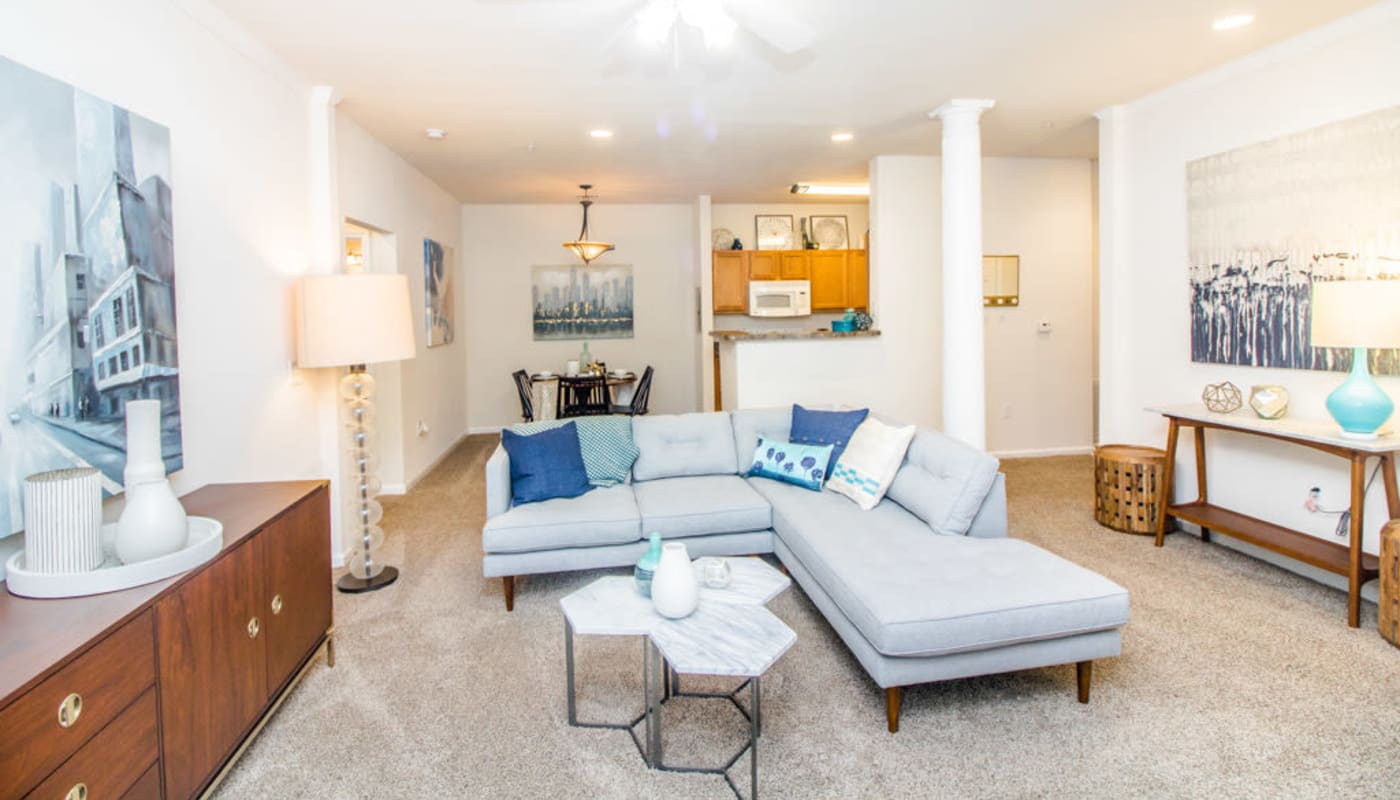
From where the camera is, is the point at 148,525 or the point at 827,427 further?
the point at 827,427

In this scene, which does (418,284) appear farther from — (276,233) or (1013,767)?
(1013,767)

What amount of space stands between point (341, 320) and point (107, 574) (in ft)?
5.98

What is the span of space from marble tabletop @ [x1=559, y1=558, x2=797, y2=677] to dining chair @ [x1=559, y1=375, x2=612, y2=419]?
4346 mm

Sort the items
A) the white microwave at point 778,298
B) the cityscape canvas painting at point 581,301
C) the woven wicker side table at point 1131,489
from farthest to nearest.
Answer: the cityscape canvas painting at point 581,301 → the white microwave at point 778,298 → the woven wicker side table at point 1131,489

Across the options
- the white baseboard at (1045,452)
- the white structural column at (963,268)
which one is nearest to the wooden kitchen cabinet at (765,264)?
the white baseboard at (1045,452)

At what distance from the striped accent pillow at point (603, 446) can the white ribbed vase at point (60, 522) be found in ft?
6.63

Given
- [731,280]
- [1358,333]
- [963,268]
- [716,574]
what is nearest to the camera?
[716,574]

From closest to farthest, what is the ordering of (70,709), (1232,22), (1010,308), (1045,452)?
(70,709)
(1232,22)
(1010,308)
(1045,452)

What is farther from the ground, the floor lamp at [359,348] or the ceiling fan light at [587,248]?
the ceiling fan light at [587,248]

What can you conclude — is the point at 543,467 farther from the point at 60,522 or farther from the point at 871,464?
the point at 60,522

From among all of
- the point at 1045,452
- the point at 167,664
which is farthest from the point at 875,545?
the point at 1045,452

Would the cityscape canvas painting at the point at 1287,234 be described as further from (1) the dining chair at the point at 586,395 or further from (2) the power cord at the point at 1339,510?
(1) the dining chair at the point at 586,395

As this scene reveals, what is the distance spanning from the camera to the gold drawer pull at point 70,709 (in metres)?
1.40

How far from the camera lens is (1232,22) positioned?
3270mm
